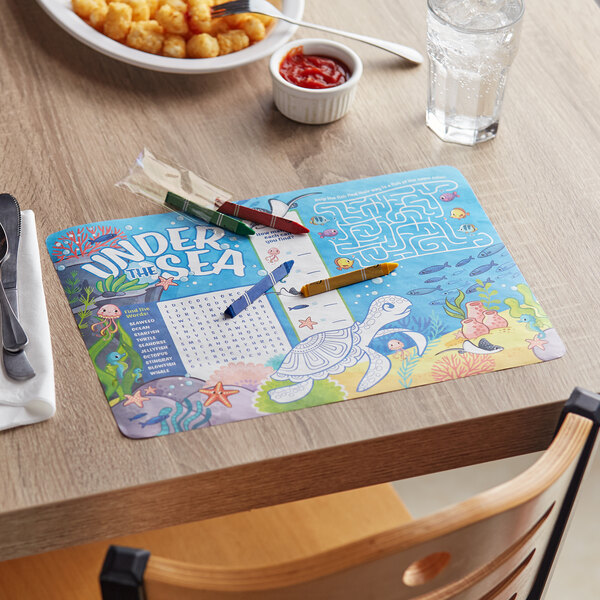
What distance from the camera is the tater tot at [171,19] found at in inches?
45.7

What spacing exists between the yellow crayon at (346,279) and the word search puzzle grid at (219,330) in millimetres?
50

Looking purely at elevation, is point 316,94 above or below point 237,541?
above

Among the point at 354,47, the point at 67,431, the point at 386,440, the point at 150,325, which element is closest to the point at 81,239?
the point at 150,325

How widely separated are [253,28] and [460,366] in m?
0.63

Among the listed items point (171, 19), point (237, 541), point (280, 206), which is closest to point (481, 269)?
point (280, 206)

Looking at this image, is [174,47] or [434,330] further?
[174,47]

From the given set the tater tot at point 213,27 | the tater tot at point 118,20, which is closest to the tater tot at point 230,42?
the tater tot at point 213,27

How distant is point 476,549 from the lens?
624mm

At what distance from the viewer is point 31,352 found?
0.81 meters

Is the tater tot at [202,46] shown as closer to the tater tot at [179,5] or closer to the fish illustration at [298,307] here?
the tater tot at [179,5]

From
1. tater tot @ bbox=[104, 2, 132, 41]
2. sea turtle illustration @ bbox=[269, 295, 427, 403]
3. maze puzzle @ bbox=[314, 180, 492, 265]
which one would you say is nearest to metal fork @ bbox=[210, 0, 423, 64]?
tater tot @ bbox=[104, 2, 132, 41]

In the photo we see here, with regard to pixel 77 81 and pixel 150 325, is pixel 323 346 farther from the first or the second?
pixel 77 81

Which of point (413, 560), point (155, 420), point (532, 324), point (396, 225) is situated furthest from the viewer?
point (396, 225)

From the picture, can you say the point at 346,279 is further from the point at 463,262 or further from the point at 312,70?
the point at 312,70
